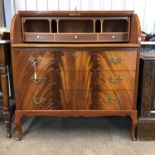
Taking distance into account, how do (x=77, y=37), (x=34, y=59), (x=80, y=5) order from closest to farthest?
(x=34, y=59) < (x=77, y=37) < (x=80, y=5)

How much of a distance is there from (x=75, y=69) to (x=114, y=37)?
1.49ft

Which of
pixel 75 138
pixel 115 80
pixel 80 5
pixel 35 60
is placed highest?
pixel 80 5

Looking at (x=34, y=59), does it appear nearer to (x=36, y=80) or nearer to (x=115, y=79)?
(x=36, y=80)

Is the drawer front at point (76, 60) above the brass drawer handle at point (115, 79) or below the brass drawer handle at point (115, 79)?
above

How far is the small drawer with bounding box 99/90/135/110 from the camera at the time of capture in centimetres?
154

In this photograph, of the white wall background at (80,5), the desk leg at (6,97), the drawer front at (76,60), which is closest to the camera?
the drawer front at (76,60)

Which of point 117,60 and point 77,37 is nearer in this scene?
point 117,60

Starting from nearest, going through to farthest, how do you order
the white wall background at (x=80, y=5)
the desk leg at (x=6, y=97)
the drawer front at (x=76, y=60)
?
the drawer front at (x=76, y=60), the desk leg at (x=6, y=97), the white wall background at (x=80, y=5)

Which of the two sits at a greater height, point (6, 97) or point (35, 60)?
point (35, 60)

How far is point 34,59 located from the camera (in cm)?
147

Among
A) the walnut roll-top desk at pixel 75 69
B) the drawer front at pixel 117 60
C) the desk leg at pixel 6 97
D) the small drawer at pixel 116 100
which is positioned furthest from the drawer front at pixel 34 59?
the small drawer at pixel 116 100

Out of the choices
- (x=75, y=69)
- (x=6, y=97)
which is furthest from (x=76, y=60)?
(x=6, y=97)

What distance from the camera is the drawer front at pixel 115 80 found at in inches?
59.1

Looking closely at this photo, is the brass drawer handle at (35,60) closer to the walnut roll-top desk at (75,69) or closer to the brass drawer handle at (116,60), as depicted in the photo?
the walnut roll-top desk at (75,69)
